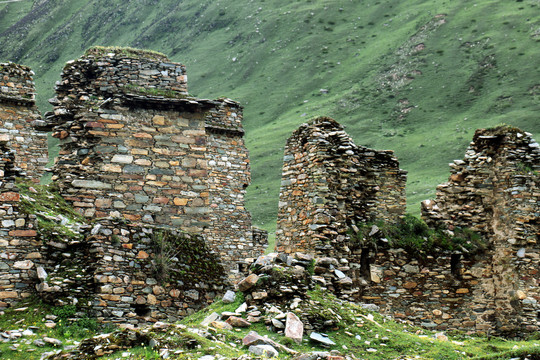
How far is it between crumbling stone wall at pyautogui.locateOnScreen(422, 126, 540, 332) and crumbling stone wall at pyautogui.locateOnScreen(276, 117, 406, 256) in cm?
214

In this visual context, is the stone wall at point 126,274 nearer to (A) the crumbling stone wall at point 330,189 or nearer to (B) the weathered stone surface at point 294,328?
(B) the weathered stone surface at point 294,328

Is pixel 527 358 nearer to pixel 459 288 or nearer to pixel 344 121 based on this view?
pixel 459 288

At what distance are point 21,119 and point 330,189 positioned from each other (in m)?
14.9

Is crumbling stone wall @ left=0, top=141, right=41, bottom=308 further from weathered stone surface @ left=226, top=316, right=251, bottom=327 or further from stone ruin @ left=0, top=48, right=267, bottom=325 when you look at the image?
weathered stone surface @ left=226, top=316, right=251, bottom=327

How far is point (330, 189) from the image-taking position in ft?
59.0

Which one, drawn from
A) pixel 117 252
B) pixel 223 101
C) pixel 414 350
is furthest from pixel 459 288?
pixel 223 101

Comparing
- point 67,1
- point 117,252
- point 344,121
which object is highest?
point 67,1

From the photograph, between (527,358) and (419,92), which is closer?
(527,358)

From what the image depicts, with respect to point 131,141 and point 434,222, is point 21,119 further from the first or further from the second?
point 434,222

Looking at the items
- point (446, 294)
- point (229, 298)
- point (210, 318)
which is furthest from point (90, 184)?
point (446, 294)

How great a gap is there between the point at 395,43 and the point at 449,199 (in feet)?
344

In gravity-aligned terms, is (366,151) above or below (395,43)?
below

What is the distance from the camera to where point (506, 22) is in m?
116

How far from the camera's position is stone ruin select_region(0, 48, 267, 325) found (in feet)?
42.5
